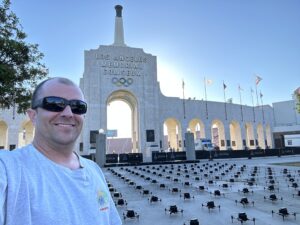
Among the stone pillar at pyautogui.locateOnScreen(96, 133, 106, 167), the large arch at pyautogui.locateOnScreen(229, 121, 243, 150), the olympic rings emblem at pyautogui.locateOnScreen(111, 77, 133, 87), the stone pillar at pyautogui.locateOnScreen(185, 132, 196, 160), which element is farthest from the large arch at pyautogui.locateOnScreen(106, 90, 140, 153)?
the large arch at pyautogui.locateOnScreen(229, 121, 243, 150)

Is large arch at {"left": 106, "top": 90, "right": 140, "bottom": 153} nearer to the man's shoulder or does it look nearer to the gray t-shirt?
the gray t-shirt

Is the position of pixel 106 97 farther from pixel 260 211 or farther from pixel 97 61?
pixel 260 211

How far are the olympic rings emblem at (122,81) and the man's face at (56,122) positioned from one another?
51022 millimetres

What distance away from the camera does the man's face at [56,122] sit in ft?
6.61

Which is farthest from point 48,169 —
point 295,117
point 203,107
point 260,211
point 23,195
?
point 295,117

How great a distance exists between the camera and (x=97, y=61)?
52219mm

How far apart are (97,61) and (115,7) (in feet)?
59.9

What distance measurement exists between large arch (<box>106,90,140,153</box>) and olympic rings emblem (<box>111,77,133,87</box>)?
1839 millimetres

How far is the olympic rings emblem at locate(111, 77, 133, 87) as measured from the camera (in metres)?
52.4

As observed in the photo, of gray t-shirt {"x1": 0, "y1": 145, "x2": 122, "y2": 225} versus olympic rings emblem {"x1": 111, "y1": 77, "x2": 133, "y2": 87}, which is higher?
olympic rings emblem {"x1": 111, "y1": 77, "x2": 133, "y2": 87}

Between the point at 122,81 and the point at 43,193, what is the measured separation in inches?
2049

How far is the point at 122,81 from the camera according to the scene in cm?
5288

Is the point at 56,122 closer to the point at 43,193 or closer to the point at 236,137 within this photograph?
the point at 43,193

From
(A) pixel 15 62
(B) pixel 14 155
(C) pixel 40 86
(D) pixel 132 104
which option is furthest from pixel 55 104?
(D) pixel 132 104
